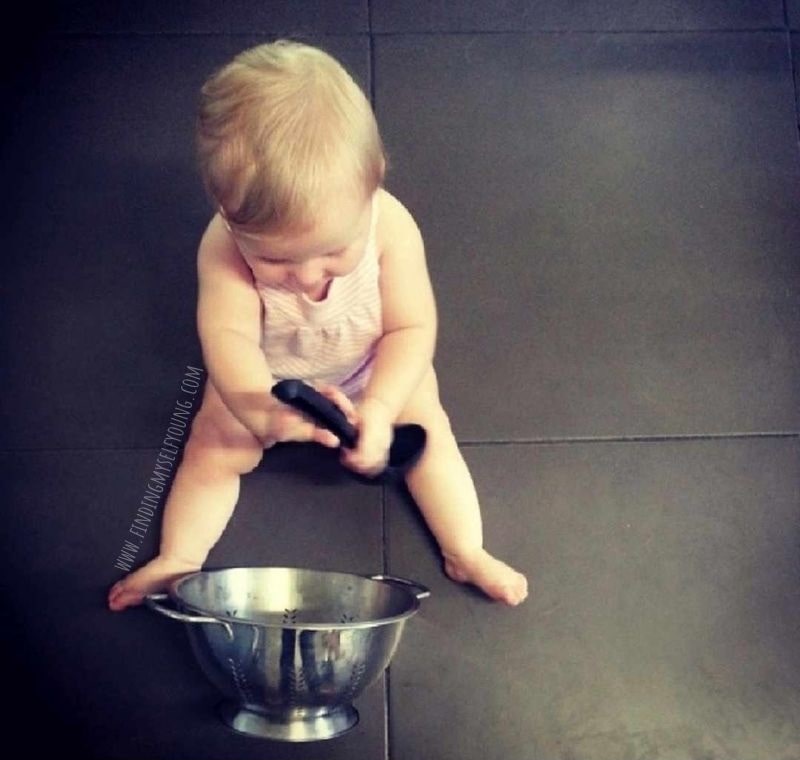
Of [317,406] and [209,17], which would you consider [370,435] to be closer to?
[317,406]

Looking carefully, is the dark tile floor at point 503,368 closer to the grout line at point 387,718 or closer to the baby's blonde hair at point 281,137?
the grout line at point 387,718

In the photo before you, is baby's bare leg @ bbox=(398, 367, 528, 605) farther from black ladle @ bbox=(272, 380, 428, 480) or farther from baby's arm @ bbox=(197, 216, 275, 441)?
baby's arm @ bbox=(197, 216, 275, 441)

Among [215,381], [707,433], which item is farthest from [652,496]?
[215,381]

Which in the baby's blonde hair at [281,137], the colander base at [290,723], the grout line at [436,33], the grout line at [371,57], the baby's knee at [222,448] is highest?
the grout line at [436,33]

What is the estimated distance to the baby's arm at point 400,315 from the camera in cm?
93

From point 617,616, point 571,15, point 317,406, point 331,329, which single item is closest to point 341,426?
point 317,406

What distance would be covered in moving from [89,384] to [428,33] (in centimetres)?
56

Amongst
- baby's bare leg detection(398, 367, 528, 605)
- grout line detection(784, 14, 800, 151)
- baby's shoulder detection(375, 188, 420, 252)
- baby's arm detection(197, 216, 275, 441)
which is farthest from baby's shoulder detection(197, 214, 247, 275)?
grout line detection(784, 14, 800, 151)

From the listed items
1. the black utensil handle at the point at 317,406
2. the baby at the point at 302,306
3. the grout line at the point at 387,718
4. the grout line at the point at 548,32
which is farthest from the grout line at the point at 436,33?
the grout line at the point at 387,718

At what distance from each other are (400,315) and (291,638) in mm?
302

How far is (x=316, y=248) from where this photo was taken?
2.55 feet

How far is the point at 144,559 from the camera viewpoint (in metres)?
1.04

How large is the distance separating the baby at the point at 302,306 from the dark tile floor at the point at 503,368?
1.6 inches

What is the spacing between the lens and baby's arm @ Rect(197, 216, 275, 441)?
911 mm
